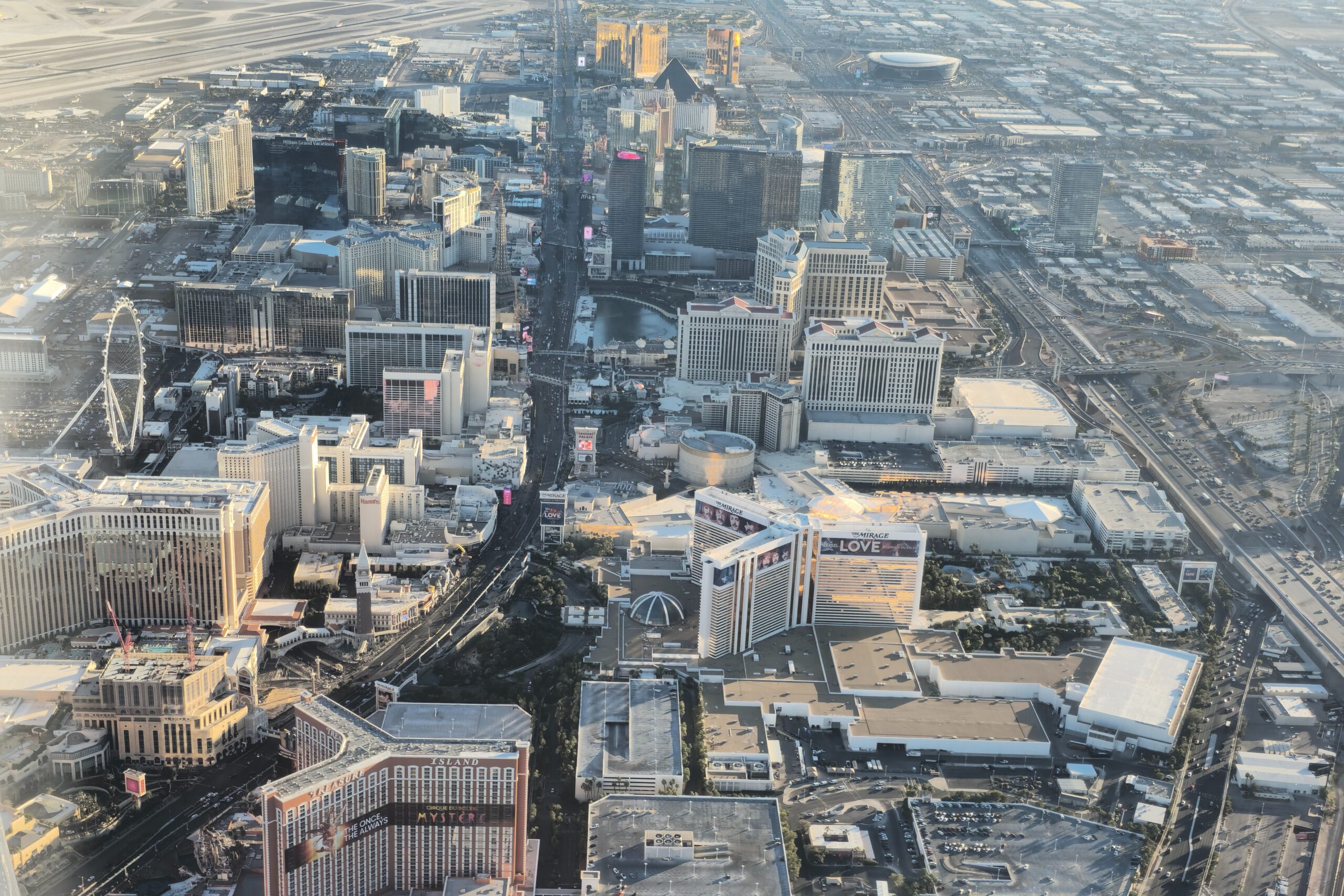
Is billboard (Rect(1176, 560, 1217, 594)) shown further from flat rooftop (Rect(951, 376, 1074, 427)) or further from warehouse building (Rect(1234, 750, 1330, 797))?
flat rooftop (Rect(951, 376, 1074, 427))

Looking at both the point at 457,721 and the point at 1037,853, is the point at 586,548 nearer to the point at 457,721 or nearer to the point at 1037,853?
the point at 457,721

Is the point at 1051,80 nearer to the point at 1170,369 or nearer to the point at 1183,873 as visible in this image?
the point at 1170,369

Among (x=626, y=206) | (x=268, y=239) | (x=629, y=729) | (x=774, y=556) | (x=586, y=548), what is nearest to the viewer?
(x=629, y=729)

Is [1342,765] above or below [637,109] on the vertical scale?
below

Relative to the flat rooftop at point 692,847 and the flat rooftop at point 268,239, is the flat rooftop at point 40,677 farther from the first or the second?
the flat rooftop at point 268,239

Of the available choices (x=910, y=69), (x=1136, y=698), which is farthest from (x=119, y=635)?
(x=910, y=69)

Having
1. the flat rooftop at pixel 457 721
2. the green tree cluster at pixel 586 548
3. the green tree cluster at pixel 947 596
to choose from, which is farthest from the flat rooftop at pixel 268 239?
the flat rooftop at pixel 457 721

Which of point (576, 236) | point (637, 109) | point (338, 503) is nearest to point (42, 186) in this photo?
point (576, 236)

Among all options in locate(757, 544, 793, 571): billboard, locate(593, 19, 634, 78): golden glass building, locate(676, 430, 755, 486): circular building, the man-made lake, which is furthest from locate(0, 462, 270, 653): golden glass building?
locate(593, 19, 634, 78): golden glass building
